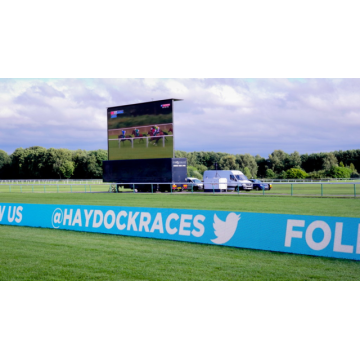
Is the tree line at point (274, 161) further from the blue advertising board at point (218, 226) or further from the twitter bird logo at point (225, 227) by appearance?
the twitter bird logo at point (225, 227)

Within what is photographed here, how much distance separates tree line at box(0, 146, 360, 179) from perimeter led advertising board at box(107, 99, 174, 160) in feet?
66.0

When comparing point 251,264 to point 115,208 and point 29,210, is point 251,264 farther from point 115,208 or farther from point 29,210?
point 29,210

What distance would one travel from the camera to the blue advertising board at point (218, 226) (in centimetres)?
759

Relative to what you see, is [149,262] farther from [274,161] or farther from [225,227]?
[274,161]

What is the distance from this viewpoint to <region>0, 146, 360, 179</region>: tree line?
186 ft

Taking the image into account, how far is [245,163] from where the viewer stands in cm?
5825

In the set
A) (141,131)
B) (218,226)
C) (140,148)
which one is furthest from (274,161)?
(218,226)

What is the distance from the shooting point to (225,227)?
361 inches

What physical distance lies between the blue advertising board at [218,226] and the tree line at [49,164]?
50.9m

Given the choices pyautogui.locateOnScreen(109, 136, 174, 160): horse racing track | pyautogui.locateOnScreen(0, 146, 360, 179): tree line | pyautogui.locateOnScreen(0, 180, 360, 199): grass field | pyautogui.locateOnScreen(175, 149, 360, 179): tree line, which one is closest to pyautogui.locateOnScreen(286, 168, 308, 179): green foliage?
pyautogui.locateOnScreen(0, 146, 360, 179): tree line

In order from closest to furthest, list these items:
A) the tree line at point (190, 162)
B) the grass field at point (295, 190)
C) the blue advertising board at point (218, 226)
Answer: the blue advertising board at point (218, 226), the grass field at point (295, 190), the tree line at point (190, 162)

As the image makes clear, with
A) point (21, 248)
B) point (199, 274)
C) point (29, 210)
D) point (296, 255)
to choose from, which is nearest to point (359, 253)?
point (296, 255)

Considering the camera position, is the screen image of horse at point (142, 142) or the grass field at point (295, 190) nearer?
the grass field at point (295, 190)

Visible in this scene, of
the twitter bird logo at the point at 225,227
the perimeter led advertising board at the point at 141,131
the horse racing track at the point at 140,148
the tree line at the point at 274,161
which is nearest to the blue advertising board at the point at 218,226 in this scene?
the twitter bird logo at the point at 225,227
